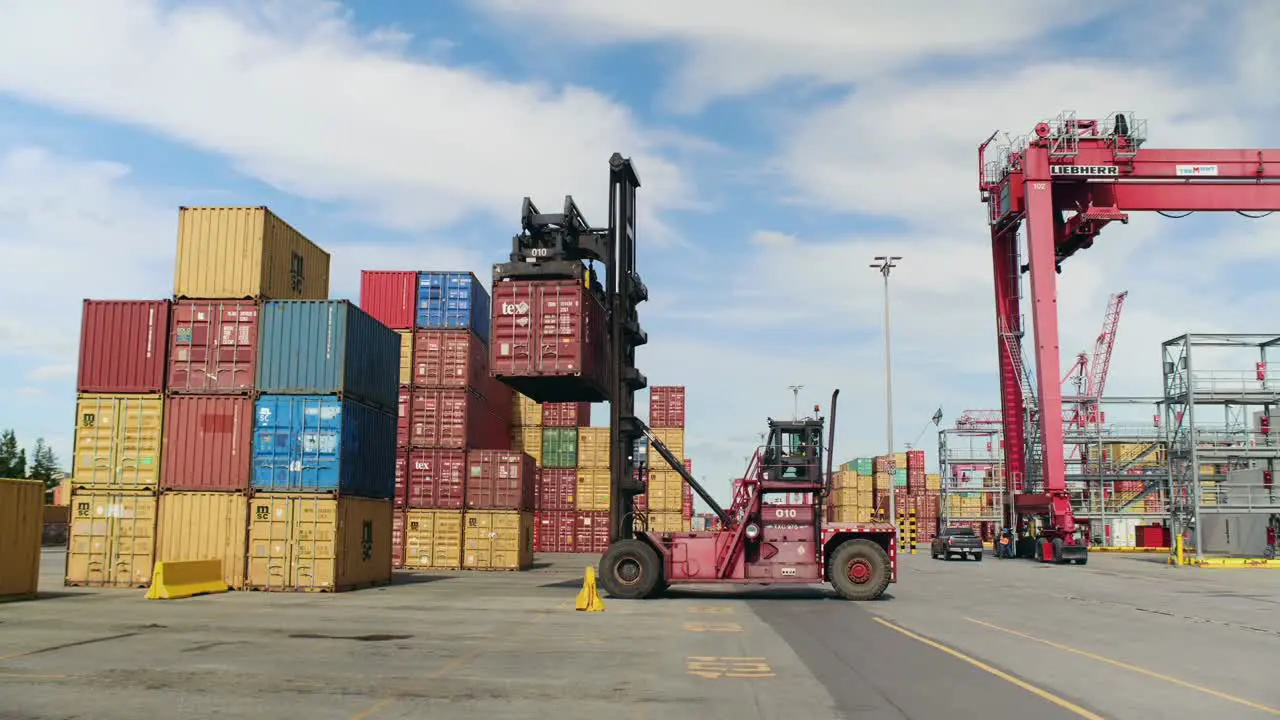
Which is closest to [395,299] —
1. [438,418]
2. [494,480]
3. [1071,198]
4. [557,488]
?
[438,418]

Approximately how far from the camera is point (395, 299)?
38219 mm

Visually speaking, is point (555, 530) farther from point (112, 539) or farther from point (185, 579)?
point (185, 579)

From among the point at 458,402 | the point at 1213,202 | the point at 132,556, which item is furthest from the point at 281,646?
the point at 1213,202

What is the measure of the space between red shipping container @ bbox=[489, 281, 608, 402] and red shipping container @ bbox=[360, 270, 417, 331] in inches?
566

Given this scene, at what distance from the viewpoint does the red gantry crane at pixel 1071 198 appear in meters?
49.1

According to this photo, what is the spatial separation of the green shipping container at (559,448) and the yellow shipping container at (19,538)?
33606 millimetres

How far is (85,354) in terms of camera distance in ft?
87.0

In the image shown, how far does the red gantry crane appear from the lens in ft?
161

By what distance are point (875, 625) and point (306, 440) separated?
15499 millimetres

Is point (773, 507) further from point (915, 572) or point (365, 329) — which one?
point (915, 572)

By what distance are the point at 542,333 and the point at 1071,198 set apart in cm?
4002

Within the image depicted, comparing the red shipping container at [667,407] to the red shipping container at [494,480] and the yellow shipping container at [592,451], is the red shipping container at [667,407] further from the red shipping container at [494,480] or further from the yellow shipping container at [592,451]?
the red shipping container at [494,480]

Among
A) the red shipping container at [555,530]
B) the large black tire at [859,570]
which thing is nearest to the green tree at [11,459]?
the red shipping container at [555,530]

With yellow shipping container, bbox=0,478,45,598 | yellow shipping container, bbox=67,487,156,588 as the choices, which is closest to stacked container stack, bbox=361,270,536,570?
yellow shipping container, bbox=67,487,156,588
